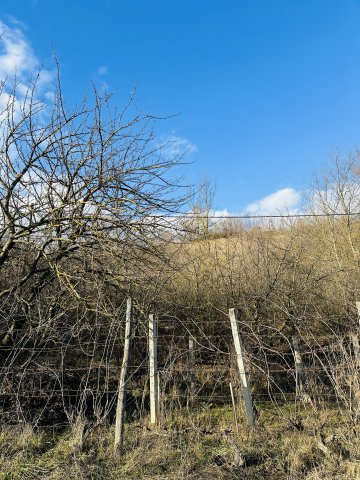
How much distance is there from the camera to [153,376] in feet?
17.9

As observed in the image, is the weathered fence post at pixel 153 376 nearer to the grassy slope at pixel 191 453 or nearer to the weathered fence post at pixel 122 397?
the grassy slope at pixel 191 453

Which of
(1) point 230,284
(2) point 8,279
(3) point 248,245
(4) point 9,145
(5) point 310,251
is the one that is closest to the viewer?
(4) point 9,145

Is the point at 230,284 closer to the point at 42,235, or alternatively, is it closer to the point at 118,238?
the point at 118,238

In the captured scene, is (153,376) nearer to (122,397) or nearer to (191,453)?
(122,397)

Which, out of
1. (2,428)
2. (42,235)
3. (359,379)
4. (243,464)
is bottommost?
(243,464)

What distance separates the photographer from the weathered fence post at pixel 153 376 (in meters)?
5.23

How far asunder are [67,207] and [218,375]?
3968 mm

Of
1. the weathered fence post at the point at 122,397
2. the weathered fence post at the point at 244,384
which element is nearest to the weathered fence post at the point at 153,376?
the weathered fence post at the point at 122,397

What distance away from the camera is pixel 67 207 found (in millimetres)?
5859

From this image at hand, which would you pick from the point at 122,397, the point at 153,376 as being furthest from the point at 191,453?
the point at 153,376

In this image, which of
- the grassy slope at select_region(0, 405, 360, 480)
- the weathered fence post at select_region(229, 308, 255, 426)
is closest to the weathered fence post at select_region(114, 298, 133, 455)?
the grassy slope at select_region(0, 405, 360, 480)

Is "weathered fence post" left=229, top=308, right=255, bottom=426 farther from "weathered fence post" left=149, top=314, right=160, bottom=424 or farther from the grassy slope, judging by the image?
"weathered fence post" left=149, top=314, right=160, bottom=424

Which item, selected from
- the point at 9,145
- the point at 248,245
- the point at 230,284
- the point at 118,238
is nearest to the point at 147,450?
the point at 118,238

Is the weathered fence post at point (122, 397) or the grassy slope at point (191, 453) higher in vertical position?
the weathered fence post at point (122, 397)
